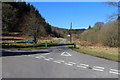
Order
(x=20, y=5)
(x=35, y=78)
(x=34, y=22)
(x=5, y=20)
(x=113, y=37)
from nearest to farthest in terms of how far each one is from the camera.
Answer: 1. (x=35, y=78)
2. (x=113, y=37)
3. (x=34, y=22)
4. (x=5, y=20)
5. (x=20, y=5)

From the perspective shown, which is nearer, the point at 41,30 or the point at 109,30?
the point at 109,30

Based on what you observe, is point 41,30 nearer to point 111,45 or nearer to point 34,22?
point 34,22

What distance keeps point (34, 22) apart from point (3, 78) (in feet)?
75.2

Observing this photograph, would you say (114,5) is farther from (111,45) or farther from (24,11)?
(24,11)

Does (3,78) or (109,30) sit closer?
(3,78)

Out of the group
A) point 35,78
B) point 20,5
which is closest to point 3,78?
point 35,78

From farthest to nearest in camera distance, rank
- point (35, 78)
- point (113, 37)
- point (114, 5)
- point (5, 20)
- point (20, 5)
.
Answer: point (20, 5)
point (5, 20)
point (113, 37)
point (114, 5)
point (35, 78)

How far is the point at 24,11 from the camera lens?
6272 centimetres

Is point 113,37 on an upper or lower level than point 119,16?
lower

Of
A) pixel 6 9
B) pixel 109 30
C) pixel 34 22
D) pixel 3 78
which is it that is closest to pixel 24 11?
pixel 6 9

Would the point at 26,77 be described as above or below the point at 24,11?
below

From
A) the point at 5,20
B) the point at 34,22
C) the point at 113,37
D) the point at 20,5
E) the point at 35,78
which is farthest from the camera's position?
the point at 20,5

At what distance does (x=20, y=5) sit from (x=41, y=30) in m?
39.9

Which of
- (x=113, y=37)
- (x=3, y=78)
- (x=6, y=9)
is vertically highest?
(x=6, y=9)
